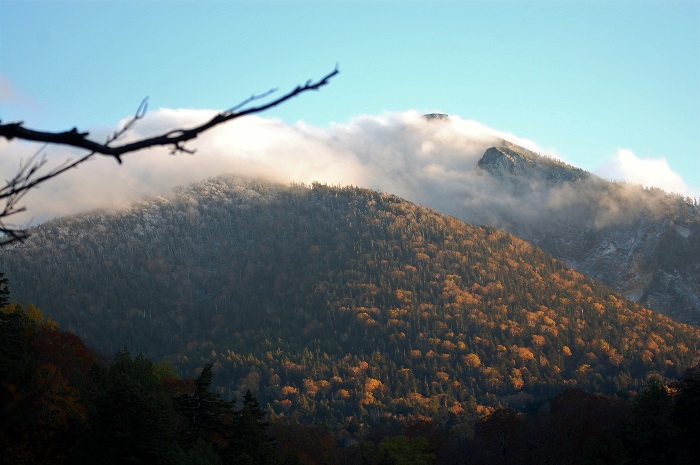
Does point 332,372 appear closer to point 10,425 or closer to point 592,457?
point 592,457

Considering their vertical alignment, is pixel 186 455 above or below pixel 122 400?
Result: below

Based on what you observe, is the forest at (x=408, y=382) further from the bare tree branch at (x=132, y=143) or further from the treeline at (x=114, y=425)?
the bare tree branch at (x=132, y=143)

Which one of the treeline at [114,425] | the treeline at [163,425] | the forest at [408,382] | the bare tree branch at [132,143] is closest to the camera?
the bare tree branch at [132,143]

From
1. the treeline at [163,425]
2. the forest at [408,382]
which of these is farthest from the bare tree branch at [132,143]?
the forest at [408,382]

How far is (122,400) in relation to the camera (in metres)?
30.8

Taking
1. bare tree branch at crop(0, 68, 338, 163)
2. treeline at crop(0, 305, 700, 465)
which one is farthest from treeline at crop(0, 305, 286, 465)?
bare tree branch at crop(0, 68, 338, 163)

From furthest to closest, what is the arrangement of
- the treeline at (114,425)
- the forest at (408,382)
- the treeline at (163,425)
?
the forest at (408,382) → the treeline at (163,425) → the treeline at (114,425)

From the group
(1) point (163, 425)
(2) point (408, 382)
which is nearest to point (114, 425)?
(1) point (163, 425)

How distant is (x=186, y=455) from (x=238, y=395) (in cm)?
11775

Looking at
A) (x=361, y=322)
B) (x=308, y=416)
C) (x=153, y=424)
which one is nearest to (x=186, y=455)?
(x=153, y=424)

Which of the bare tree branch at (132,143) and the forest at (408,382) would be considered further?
the forest at (408,382)

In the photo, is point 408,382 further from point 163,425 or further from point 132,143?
point 132,143

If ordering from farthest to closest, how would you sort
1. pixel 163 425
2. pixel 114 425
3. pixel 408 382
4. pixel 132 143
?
pixel 408 382, pixel 163 425, pixel 114 425, pixel 132 143

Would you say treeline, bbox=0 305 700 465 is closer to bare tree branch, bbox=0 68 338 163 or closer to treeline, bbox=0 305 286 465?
treeline, bbox=0 305 286 465
